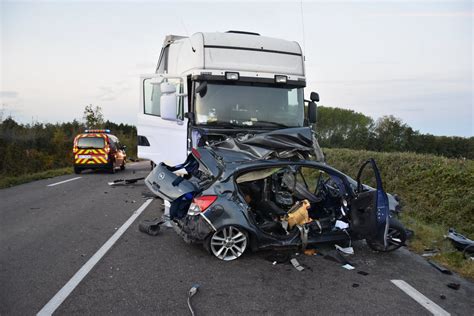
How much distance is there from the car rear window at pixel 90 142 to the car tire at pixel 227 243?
12.4 meters

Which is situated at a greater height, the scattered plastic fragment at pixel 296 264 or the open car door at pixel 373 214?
the open car door at pixel 373 214

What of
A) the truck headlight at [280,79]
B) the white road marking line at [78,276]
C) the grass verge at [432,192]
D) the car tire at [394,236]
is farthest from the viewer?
the truck headlight at [280,79]

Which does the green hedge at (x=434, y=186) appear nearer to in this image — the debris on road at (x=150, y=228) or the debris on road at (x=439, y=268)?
the debris on road at (x=439, y=268)

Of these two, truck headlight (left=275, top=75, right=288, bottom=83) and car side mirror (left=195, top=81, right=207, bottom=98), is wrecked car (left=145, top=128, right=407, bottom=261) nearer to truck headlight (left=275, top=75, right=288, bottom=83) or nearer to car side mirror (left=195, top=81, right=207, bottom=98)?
car side mirror (left=195, top=81, right=207, bottom=98)

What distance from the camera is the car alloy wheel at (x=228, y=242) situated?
4.92 metres

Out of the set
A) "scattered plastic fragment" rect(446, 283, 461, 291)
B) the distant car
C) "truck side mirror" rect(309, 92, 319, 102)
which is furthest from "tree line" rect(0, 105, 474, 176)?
"scattered plastic fragment" rect(446, 283, 461, 291)

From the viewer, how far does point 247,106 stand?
741 cm

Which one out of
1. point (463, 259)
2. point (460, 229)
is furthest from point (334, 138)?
point (463, 259)

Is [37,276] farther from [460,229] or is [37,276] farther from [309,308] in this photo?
[460,229]

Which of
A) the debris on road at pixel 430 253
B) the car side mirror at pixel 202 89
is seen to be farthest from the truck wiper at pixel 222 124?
the debris on road at pixel 430 253

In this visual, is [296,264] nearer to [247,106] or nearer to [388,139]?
[247,106]

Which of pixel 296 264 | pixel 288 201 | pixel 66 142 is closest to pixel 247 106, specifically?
pixel 288 201

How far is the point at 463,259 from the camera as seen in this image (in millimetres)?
5203

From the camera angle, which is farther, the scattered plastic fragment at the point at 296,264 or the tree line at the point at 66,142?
the tree line at the point at 66,142
